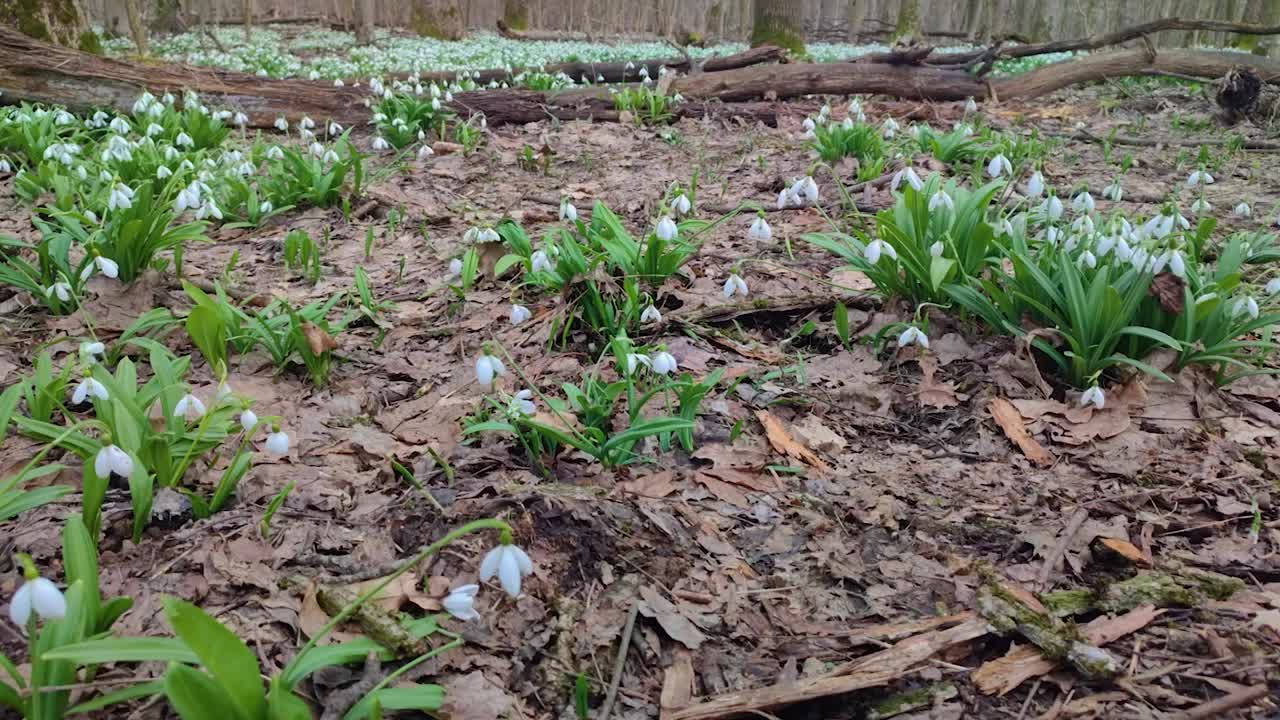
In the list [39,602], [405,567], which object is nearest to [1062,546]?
[405,567]

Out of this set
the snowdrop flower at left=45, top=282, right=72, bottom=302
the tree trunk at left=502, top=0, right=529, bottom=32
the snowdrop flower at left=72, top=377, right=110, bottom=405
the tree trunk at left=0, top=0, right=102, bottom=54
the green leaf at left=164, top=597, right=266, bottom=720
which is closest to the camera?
the green leaf at left=164, top=597, right=266, bottom=720

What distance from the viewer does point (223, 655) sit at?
1.25m

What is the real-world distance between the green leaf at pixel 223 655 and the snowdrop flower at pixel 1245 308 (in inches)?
120

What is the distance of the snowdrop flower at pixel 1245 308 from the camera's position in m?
2.62

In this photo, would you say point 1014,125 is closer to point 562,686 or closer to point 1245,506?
point 1245,506

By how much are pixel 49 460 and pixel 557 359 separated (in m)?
1.64

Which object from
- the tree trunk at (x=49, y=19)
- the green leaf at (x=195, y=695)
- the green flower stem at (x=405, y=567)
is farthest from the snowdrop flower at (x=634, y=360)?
the tree trunk at (x=49, y=19)

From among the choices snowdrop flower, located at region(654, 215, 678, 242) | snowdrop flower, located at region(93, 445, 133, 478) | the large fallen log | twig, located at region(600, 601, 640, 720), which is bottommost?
twig, located at region(600, 601, 640, 720)

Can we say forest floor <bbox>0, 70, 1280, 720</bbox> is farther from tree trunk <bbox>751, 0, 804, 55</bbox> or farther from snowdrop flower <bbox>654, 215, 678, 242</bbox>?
tree trunk <bbox>751, 0, 804, 55</bbox>

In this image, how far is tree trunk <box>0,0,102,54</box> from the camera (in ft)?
27.5

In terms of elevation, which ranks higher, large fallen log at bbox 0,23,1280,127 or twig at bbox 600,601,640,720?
large fallen log at bbox 0,23,1280,127

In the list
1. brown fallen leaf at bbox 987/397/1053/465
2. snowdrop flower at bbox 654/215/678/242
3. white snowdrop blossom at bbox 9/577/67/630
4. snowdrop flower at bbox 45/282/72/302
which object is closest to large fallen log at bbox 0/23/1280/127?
snowdrop flower at bbox 45/282/72/302

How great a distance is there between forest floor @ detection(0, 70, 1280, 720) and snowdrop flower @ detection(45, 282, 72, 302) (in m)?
0.14

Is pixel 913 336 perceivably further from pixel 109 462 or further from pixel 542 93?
pixel 542 93
